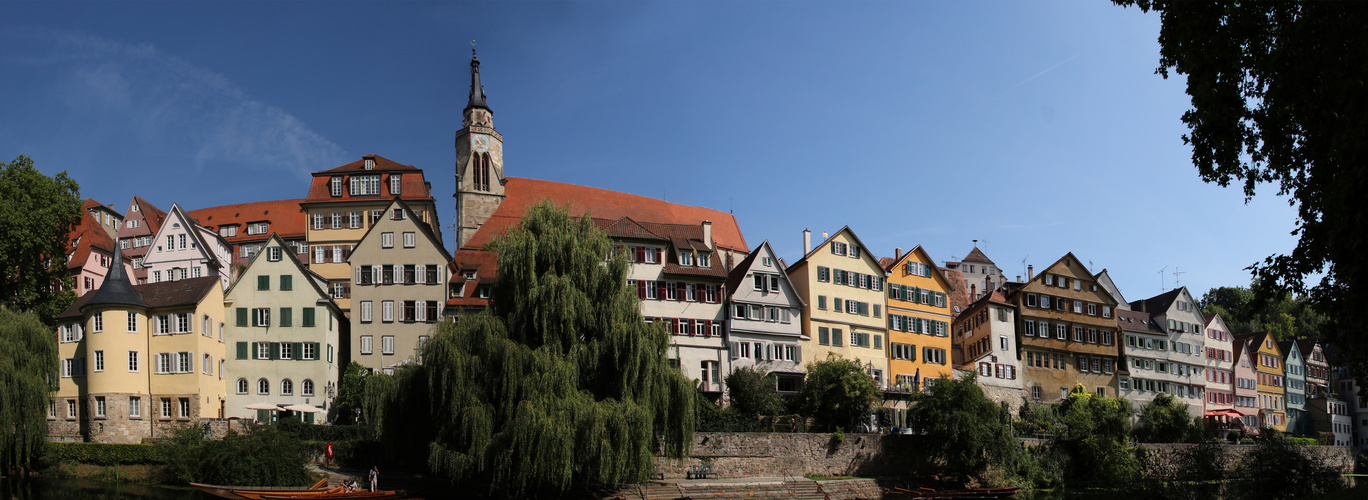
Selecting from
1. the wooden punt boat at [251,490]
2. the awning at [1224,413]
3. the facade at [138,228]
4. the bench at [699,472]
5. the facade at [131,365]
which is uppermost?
the facade at [138,228]

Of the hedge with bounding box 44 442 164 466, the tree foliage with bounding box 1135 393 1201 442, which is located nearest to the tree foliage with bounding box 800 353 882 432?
the tree foliage with bounding box 1135 393 1201 442

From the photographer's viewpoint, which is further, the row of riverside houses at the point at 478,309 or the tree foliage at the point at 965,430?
the row of riverside houses at the point at 478,309

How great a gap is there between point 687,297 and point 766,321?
5.14 metres

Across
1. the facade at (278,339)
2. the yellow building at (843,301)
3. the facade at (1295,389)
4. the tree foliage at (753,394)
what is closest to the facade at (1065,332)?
the yellow building at (843,301)

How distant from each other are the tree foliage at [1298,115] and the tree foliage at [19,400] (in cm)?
4630

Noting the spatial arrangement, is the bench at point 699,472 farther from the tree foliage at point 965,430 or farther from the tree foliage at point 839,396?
the tree foliage at point 965,430

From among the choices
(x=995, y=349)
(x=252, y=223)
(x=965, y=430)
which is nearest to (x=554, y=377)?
(x=965, y=430)

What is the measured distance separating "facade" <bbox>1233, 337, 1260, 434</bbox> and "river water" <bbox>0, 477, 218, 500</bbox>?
8275 cm

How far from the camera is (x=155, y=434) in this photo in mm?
54438

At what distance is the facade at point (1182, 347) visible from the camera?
86.3 meters

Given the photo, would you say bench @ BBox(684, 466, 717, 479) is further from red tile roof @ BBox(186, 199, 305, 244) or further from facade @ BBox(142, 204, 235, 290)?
red tile roof @ BBox(186, 199, 305, 244)

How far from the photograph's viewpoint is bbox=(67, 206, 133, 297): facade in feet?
254

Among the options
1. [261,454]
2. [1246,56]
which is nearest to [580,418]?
[261,454]

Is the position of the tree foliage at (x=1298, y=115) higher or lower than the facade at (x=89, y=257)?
lower
